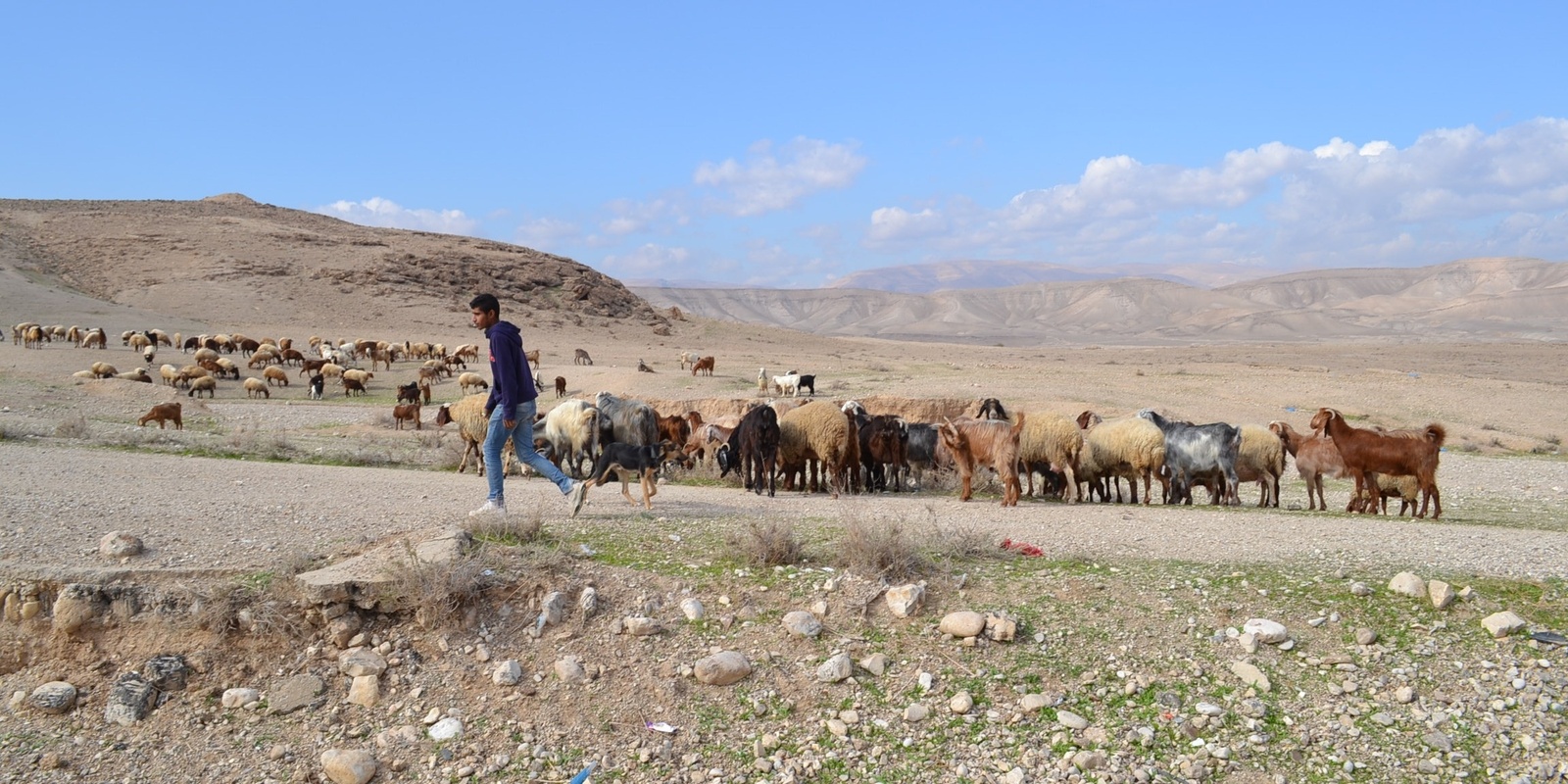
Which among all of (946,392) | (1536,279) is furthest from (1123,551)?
(1536,279)

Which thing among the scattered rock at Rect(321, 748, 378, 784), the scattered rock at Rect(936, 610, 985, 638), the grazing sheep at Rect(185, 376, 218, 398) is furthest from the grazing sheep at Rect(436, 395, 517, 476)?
the grazing sheep at Rect(185, 376, 218, 398)

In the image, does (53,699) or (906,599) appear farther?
(906,599)

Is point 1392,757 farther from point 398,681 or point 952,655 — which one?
point 398,681

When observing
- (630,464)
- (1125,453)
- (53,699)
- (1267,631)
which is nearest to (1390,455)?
(1125,453)

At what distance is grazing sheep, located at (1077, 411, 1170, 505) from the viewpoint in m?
13.0

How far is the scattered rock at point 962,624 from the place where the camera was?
673cm

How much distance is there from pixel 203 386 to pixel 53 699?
2598 centimetres

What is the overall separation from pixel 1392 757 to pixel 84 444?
16439mm

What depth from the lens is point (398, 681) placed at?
6539mm

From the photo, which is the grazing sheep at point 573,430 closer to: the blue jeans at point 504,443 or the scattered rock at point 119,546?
the blue jeans at point 504,443

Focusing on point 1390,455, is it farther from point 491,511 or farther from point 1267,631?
point 491,511

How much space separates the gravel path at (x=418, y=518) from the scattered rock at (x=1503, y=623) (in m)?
1.09

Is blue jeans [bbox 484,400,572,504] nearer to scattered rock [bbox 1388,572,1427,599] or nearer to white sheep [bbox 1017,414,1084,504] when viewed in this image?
white sheep [bbox 1017,414,1084,504]

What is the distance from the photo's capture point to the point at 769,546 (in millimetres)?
7773
